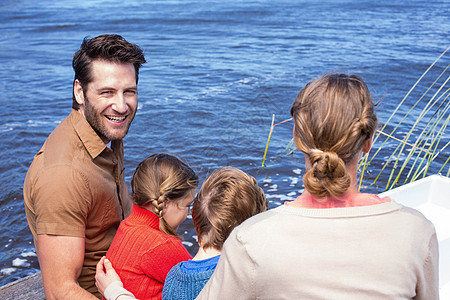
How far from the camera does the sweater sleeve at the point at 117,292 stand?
7.66 ft

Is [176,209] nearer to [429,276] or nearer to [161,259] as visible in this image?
[161,259]

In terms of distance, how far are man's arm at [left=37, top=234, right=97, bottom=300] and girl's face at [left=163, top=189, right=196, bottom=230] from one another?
0.50 metres

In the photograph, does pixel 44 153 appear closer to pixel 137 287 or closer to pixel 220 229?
pixel 137 287

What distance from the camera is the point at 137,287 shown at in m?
2.53

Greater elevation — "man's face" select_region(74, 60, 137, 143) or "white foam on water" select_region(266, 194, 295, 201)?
"man's face" select_region(74, 60, 137, 143)

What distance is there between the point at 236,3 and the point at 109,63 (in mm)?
22222

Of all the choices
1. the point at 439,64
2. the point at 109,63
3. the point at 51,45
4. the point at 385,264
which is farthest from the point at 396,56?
the point at 385,264

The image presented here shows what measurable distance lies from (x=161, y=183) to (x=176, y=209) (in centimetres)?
19

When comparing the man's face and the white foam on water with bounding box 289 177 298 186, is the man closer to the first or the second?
the man's face

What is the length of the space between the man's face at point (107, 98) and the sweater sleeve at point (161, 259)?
2.72 feet

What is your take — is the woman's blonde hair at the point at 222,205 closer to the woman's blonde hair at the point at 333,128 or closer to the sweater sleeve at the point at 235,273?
the sweater sleeve at the point at 235,273

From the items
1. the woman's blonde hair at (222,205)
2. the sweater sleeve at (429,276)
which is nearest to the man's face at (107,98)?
the woman's blonde hair at (222,205)

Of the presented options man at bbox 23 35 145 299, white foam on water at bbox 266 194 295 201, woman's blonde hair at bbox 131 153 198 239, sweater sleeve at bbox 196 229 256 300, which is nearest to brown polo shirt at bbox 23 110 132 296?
man at bbox 23 35 145 299

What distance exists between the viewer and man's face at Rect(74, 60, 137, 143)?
294 cm
